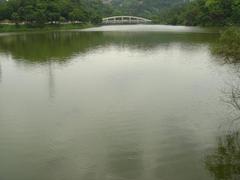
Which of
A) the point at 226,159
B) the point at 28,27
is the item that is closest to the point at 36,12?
the point at 28,27

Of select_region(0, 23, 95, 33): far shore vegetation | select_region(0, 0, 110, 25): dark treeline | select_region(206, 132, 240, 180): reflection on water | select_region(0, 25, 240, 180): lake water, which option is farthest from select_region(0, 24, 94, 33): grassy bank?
select_region(206, 132, 240, 180): reflection on water

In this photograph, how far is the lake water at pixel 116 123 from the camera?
31.2 ft

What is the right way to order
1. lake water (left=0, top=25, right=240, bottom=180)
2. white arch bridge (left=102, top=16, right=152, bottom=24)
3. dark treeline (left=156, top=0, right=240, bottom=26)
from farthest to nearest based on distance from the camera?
1. white arch bridge (left=102, top=16, right=152, bottom=24)
2. dark treeline (left=156, top=0, right=240, bottom=26)
3. lake water (left=0, top=25, right=240, bottom=180)

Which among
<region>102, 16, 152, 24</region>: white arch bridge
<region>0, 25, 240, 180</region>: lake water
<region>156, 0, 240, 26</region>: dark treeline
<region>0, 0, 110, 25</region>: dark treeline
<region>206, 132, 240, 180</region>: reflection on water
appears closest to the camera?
<region>206, 132, 240, 180</region>: reflection on water

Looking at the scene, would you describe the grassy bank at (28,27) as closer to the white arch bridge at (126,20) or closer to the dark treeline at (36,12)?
the dark treeline at (36,12)

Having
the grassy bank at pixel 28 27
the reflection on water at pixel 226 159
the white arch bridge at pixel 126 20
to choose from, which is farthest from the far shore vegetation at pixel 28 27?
the reflection on water at pixel 226 159

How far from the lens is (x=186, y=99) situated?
16031 millimetres

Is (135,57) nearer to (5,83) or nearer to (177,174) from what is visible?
(5,83)

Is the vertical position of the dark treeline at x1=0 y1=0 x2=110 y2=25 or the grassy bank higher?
the dark treeline at x1=0 y1=0 x2=110 y2=25

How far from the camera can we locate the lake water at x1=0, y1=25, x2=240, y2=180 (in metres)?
9.51

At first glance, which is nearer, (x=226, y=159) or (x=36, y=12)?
(x=226, y=159)

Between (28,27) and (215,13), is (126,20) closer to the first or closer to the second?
(215,13)

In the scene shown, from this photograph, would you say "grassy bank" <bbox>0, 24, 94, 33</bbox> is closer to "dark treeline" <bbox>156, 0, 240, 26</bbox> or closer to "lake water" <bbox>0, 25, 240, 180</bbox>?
"dark treeline" <bbox>156, 0, 240, 26</bbox>

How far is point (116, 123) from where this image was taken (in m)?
13.1
